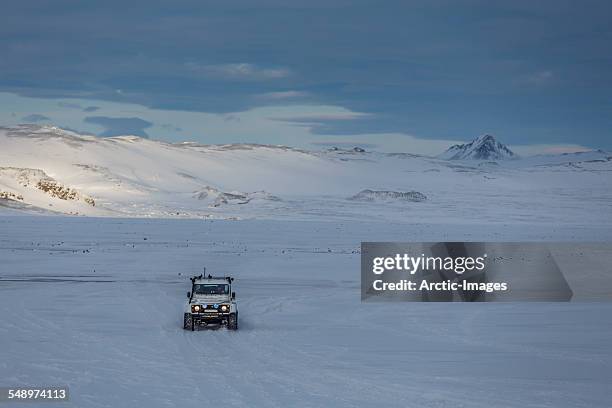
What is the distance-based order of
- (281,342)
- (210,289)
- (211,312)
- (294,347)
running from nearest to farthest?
(294,347) < (281,342) < (211,312) < (210,289)

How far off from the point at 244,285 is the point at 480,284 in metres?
8.96

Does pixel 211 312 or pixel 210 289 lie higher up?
pixel 210 289

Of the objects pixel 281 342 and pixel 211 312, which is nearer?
pixel 281 342

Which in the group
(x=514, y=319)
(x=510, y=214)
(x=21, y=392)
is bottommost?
(x=21, y=392)

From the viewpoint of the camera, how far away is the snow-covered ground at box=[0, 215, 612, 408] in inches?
649

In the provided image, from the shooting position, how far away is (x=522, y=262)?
5169 centimetres

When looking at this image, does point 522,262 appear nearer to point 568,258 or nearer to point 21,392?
point 568,258

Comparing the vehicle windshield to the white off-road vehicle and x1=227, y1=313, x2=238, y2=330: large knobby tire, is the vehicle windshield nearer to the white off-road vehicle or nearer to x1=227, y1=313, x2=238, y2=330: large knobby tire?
the white off-road vehicle

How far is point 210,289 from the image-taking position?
85.3 feet

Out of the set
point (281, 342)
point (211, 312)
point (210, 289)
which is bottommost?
point (281, 342)

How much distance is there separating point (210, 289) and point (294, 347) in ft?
15.5

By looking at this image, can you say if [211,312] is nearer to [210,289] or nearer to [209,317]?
[209,317]

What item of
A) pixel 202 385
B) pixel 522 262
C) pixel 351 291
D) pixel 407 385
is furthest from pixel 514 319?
pixel 522 262

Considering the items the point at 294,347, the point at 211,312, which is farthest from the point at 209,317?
the point at 294,347
